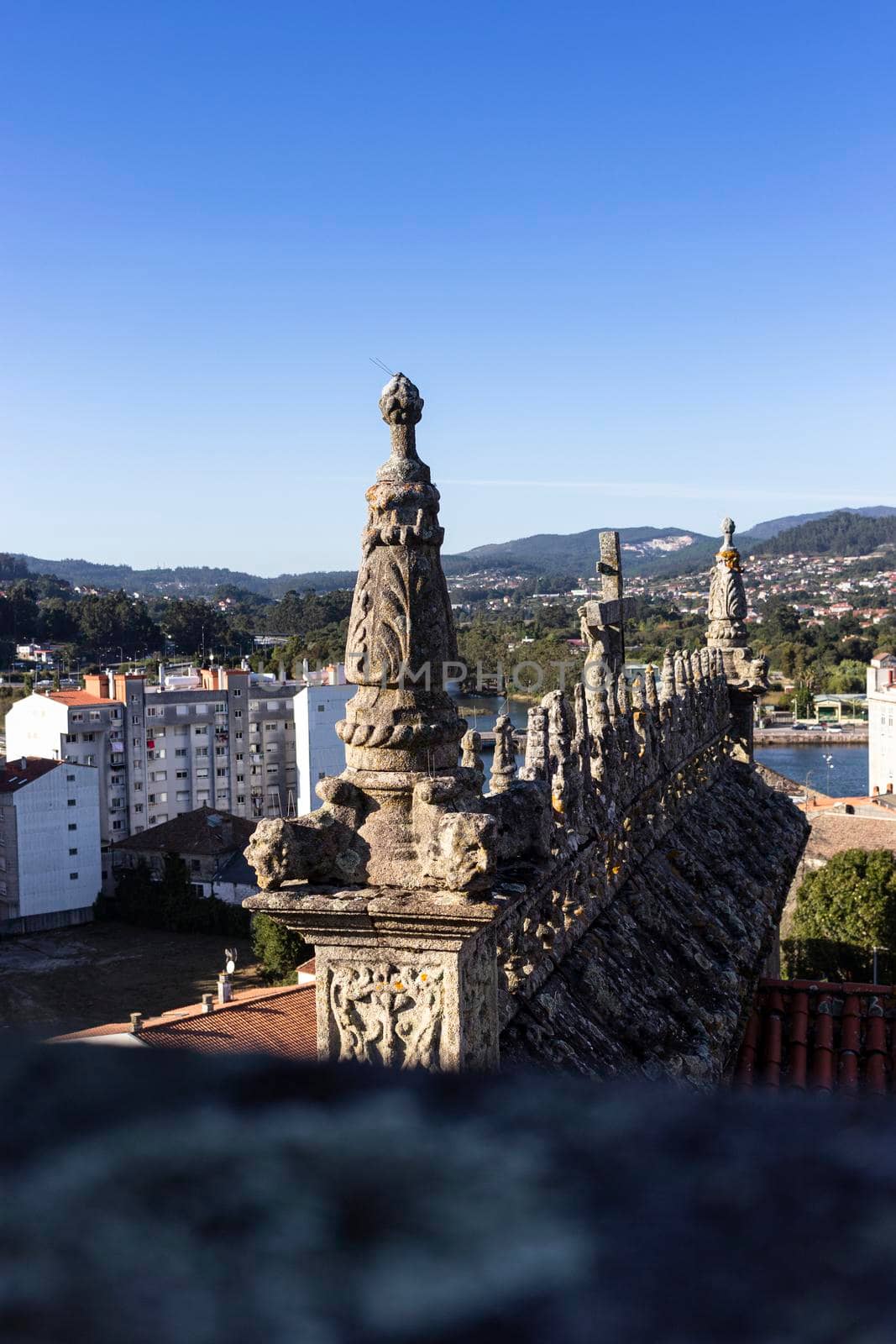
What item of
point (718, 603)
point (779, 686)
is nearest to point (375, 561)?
point (718, 603)

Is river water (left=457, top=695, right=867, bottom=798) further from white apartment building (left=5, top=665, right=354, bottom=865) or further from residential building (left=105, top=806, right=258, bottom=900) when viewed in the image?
residential building (left=105, top=806, right=258, bottom=900)

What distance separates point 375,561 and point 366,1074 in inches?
142

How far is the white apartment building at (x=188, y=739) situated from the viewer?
60.7 meters

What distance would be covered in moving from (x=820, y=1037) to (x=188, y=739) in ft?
193

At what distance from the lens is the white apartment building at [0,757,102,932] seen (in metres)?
53.2

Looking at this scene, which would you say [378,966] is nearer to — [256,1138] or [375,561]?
[375,561]

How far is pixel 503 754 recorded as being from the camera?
5.72 meters

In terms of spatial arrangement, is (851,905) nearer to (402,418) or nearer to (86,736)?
(402,418)

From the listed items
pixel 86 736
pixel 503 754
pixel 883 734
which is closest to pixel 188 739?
pixel 86 736

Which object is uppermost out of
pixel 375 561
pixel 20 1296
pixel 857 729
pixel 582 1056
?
pixel 375 561

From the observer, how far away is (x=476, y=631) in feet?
247

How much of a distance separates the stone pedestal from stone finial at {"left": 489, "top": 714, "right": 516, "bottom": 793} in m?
1.38

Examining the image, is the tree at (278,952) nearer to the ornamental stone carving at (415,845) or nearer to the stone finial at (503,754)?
the stone finial at (503,754)

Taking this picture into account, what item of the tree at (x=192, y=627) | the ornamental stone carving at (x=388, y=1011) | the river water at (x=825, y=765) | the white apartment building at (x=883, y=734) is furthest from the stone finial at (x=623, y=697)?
the tree at (x=192, y=627)
